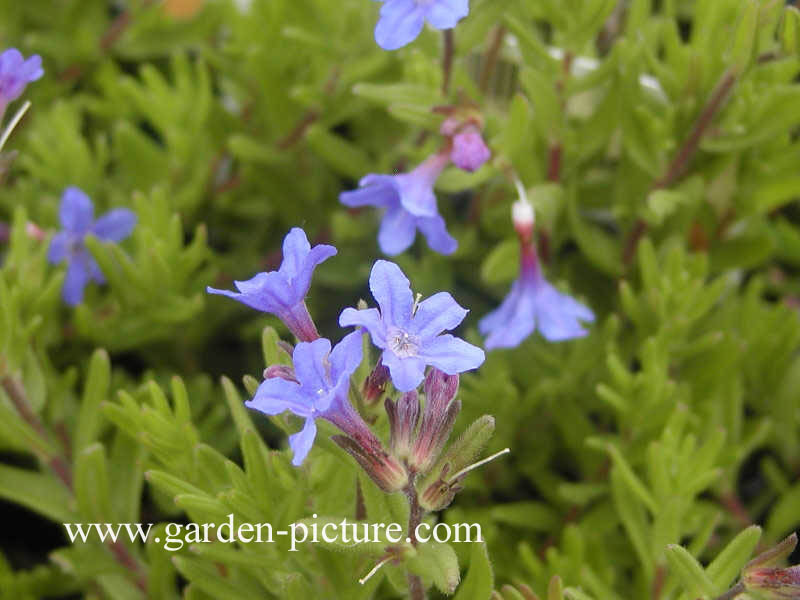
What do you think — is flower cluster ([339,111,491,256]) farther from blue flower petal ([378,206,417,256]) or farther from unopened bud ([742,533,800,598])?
unopened bud ([742,533,800,598])

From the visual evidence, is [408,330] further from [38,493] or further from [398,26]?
[38,493]

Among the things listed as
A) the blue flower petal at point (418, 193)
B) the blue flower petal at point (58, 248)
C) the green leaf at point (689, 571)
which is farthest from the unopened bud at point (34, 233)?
the green leaf at point (689, 571)

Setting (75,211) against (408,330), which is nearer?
(408,330)

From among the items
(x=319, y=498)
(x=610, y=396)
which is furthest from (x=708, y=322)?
(x=319, y=498)

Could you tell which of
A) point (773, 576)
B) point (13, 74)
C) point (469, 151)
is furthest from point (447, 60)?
point (773, 576)

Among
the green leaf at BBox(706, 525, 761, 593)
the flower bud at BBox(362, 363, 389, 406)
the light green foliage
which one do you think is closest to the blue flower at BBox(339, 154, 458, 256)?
the light green foliage

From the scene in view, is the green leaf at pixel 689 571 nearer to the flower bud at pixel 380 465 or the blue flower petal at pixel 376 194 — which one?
the flower bud at pixel 380 465

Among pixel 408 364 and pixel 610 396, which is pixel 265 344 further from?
pixel 610 396

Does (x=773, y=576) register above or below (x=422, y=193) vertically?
below
